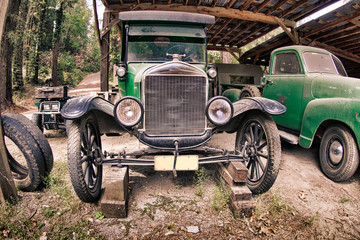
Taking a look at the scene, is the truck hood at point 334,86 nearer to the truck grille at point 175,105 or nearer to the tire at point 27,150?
the truck grille at point 175,105

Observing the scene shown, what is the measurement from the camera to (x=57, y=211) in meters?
2.48

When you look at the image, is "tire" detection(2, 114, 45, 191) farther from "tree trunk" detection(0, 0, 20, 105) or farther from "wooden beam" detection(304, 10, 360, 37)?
"wooden beam" detection(304, 10, 360, 37)

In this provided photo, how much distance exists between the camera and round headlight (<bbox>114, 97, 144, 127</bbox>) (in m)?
2.47

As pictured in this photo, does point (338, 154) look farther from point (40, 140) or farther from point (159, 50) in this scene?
point (40, 140)

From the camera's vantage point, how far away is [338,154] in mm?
3418

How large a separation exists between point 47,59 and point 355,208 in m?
23.0

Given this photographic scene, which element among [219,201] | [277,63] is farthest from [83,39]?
[219,201]

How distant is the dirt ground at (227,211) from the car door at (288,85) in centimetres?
115

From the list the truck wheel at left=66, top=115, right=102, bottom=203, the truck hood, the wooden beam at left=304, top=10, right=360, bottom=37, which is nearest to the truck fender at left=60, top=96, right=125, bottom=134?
the truck wheel at left=66, top=115, right=102, bottom=203

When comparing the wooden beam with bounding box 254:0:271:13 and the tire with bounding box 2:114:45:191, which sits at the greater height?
the wooden beam with bounding box 254:0:271:13

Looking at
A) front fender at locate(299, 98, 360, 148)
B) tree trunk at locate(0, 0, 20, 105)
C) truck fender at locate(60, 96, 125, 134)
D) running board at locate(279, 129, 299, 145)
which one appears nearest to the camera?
truck fender at locate(60, 96, 125, 134)

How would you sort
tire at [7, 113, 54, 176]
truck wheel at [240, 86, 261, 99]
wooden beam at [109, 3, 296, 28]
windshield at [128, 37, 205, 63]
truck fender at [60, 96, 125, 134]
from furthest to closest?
wooden beam at [109, 3, 296, 28] < truck wheel at [240, 86, 261, 99] < windshield at [128, 37, 205, 63] < tire at [7, 113, 54, 176] < truck fender at [60, 96, 125, 134]

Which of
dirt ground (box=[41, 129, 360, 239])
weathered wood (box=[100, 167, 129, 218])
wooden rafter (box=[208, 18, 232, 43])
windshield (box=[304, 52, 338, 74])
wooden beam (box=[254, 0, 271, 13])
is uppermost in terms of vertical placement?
wooden beam (box=[254, 0, 271, 13])

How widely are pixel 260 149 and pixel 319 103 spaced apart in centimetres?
170
